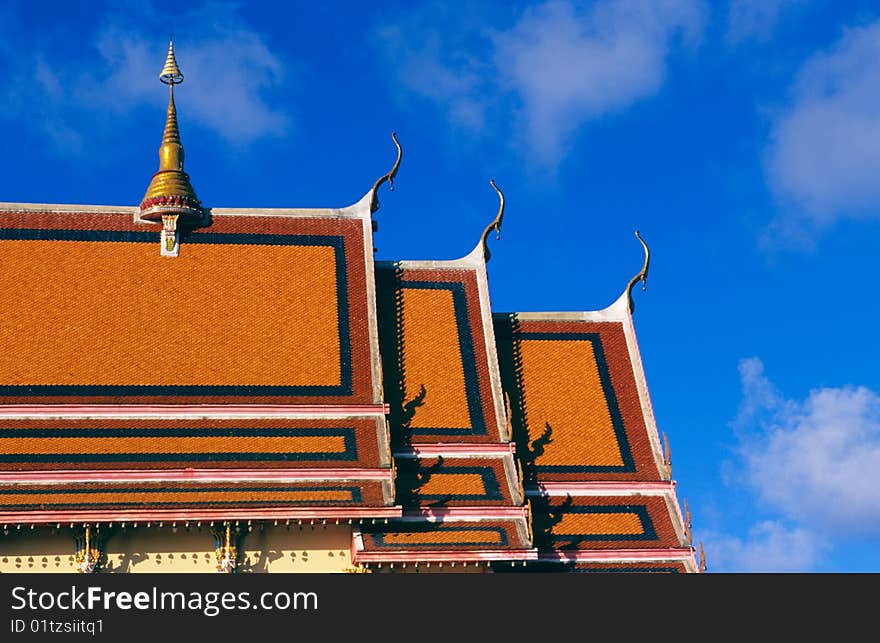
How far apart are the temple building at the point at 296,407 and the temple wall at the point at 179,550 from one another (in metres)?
0.05

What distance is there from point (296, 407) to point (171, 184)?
8782 mm

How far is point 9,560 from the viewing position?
39531mm

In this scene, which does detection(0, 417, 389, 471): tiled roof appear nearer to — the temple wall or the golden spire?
the temple wall

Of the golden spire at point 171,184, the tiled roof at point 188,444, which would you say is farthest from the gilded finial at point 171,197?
the tiled roof at point 188,444

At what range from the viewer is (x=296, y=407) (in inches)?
1695

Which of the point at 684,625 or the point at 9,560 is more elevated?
the point at 9,560

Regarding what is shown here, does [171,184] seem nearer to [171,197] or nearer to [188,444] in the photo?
[171,197]

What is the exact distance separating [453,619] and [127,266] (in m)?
18.7

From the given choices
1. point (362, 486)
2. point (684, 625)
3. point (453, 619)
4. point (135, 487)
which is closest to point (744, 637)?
point (684, 625)

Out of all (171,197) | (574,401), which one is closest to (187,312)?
(171,197)

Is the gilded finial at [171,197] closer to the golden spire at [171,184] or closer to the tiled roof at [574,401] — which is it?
the golden spire at [171,184]

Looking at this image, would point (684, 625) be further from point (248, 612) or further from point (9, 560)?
point (9, 560)

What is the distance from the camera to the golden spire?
46594 mm

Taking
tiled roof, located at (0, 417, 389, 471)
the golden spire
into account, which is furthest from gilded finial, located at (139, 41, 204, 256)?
tiled roof, located at (0, 417, 389, 471)
